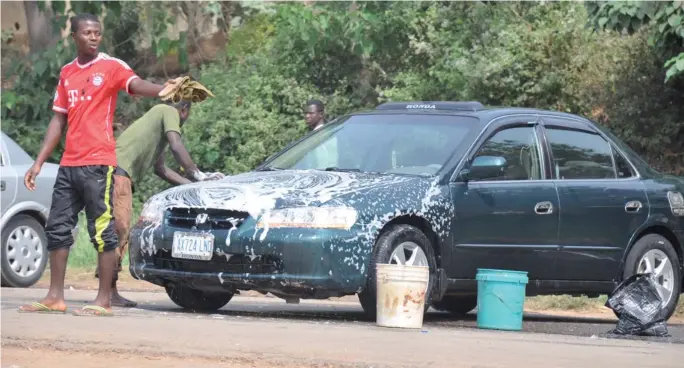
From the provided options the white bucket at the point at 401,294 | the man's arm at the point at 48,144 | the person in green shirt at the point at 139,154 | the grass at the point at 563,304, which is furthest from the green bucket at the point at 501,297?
the grass at the point at 563,304

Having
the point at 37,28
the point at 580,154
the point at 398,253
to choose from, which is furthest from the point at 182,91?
the point at 37,28

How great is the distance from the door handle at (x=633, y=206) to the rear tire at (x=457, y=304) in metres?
1.53

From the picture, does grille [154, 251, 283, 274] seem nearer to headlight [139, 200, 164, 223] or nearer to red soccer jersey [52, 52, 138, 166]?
headlight [139, 200, 164, 223]

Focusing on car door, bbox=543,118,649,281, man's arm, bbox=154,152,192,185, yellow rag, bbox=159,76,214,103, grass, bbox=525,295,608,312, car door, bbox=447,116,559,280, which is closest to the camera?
yellow rag, bbox=159,76,214,103

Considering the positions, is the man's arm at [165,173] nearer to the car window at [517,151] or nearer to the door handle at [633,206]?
the car window at [517,151]

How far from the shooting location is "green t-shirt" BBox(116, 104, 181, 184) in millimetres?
11430

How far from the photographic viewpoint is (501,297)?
1002cm

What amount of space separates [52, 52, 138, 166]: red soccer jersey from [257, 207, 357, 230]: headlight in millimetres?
1173

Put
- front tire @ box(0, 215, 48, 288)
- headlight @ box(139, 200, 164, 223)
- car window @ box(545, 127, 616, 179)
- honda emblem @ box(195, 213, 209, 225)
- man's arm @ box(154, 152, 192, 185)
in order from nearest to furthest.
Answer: honda emblem @ box(195, 213, 209, 225), headlight @ box(139, 200, 164, 223), car window @ box(545, 127, 616, 179), man's arm @ box(154, 152, 192, 185), front tire @ box(0, 215, 48, 288)

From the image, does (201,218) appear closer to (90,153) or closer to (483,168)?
(90,153)

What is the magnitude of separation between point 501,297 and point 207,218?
2.18m

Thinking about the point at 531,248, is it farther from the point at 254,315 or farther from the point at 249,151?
the point at 249,151

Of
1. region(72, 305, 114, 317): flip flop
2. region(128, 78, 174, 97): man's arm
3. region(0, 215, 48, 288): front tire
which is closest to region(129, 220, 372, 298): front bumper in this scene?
region(72, 305, 114, 317): flip flop

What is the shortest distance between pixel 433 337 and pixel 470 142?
2319mm
